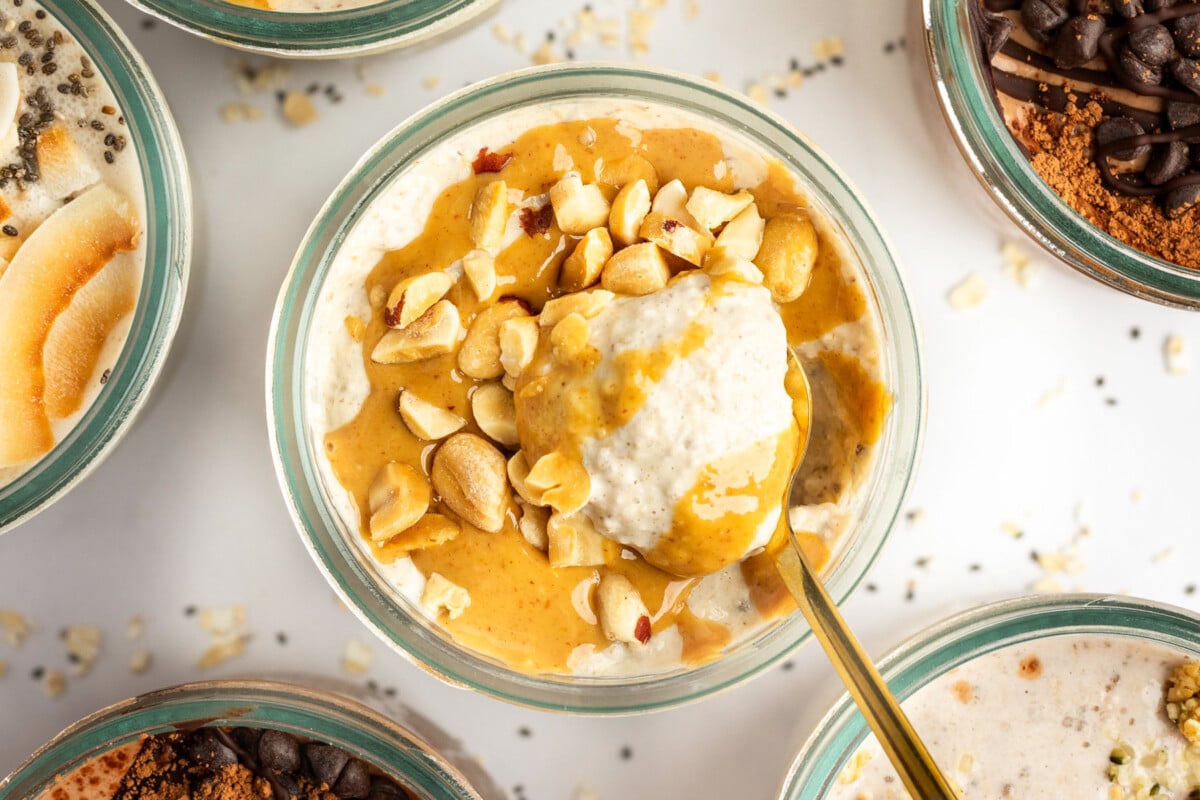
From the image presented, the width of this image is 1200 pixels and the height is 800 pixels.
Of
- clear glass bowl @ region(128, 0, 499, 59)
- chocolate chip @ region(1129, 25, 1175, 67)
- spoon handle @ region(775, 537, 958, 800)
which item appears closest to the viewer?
spoon handle @ region(775, 537, 958, 800)

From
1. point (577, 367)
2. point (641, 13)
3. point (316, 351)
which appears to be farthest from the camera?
point (641, 13)

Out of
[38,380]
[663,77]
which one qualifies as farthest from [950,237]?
[38,380]

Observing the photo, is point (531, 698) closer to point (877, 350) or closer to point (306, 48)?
point (877, 350)

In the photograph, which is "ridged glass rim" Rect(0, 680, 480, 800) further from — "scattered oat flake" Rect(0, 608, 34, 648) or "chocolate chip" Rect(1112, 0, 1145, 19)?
"chocolate chip" Rect(1112, 0, 1145, 19)

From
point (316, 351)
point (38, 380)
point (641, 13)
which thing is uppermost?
point (641, 13)

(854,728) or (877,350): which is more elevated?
(877,350)

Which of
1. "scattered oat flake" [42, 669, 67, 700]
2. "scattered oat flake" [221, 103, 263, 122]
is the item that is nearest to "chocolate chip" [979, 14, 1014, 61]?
"scattered oat flake" [221, 103, 263, 122]

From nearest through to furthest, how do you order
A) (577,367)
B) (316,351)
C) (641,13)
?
(577,367)
(316,351)
(641,13)
